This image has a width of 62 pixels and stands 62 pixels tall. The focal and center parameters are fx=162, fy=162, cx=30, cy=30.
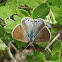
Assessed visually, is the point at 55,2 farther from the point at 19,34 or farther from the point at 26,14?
the point at 19,34

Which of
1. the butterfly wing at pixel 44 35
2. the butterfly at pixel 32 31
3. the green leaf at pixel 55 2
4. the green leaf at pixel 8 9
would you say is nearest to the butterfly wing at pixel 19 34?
the butterfly at pixel 32 31

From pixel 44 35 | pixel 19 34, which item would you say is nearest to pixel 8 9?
pixel 19 34

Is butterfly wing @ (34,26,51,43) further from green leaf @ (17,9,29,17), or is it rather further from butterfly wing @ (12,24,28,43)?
green leaf @ (17,9,29,17)

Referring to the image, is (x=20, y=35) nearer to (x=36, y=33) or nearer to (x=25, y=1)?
(x=36, y=33)

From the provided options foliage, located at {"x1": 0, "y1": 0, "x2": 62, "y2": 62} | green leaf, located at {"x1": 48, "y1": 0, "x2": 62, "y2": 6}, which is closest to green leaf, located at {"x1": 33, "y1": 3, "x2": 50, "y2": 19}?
foliage, located at {"x1": 0, "y1": 0, "x2": 62, "y2": 62}

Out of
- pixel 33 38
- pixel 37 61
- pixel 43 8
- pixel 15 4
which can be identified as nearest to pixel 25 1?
pixel 15 4

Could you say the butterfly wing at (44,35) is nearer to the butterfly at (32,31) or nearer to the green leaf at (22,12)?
the butterfly at (32,31)

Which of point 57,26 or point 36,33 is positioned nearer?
point 36,33
